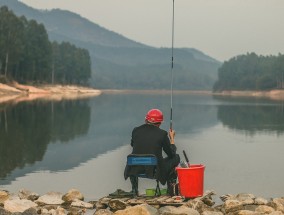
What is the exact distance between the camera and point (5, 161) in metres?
22.4

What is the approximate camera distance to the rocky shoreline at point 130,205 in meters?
12.1

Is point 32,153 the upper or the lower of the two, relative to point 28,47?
lower

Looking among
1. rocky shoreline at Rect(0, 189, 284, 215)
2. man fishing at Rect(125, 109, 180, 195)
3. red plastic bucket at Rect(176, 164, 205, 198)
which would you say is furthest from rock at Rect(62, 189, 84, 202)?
red plastic bucket at Rect(176, 164, 205, 198)

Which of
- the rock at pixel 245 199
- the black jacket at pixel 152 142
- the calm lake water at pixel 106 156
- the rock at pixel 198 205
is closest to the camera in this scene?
the rock at pixel 198 205

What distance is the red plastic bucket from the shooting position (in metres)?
13.6

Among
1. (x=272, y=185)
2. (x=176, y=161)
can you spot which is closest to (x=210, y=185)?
(x=272, y=185)

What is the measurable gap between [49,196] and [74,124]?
29.3m

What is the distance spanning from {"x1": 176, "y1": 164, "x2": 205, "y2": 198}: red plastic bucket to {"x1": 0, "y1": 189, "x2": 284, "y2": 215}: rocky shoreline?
0.19 meters

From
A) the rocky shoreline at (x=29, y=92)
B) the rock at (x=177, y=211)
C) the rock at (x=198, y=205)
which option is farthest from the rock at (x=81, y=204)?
the rocky shoreline at (x=29, y=92)

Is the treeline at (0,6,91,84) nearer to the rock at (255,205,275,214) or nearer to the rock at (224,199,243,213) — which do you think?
the rock at (224,199,243,213)

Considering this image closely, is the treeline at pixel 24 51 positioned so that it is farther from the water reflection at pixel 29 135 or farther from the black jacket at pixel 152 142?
the black jacket at pixel 152 142

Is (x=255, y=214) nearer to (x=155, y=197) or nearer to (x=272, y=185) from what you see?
(x=155, y=197)

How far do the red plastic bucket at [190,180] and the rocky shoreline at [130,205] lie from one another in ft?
0.64

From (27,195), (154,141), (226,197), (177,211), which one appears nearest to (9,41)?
(27,195)
